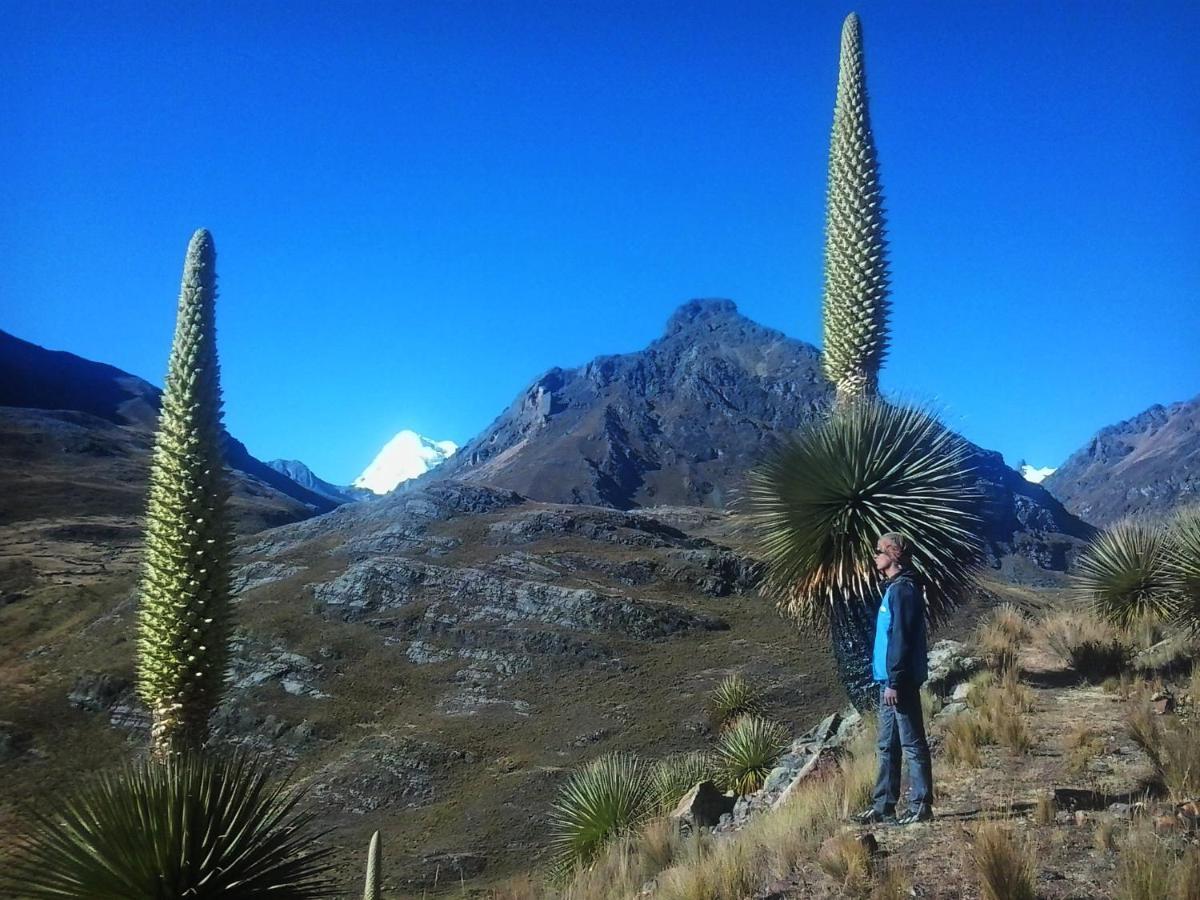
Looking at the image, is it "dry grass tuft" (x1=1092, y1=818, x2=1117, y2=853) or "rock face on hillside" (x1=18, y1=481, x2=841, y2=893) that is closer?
"dry grass tuft" (x1=1092, y1=818, x2=1117, y2=853)

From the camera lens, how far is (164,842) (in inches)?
173

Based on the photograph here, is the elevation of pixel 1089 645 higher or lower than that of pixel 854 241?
lower

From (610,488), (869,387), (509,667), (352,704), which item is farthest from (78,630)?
(610,488)

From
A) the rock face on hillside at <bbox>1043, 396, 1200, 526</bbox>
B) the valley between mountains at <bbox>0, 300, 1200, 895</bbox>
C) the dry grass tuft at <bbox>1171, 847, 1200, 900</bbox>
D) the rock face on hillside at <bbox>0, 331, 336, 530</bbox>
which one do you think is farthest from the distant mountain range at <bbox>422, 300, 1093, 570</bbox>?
the dry grass tuft at <bbox>1171, 847, 1200, 900</bbox>

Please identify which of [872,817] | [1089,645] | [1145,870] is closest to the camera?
[1145,870]

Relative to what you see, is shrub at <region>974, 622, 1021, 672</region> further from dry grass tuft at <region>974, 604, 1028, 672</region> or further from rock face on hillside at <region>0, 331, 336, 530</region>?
rock face on hillside at <region>0, 331, 336, 530</region>

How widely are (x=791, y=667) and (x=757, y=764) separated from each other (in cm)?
2554

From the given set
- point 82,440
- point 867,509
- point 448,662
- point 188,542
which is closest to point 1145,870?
point 188,542

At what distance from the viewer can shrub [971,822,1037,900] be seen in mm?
4422

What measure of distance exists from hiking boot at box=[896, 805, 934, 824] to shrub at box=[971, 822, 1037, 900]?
1185 millimetres

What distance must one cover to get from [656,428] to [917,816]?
16240cm

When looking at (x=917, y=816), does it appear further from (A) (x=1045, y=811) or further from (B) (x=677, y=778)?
(B) (x=677, y=778)

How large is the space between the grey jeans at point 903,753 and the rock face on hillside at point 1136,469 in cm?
12373

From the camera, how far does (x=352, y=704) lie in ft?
122
